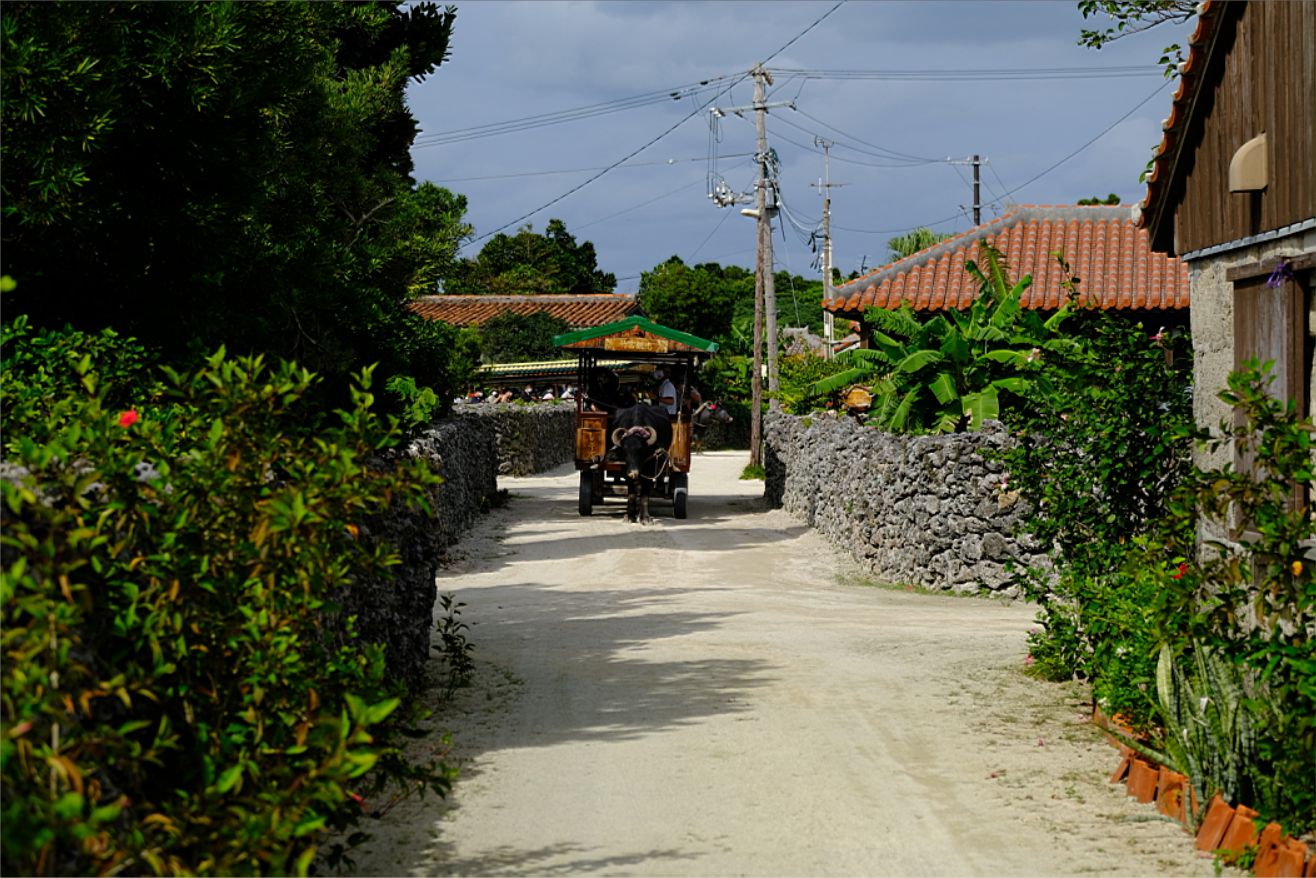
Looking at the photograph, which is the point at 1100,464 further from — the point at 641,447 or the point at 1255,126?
the point at 641,447

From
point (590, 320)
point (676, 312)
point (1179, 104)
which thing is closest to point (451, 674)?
point (1179, 104)

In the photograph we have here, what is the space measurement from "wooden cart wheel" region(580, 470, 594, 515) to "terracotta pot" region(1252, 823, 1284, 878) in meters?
18.7

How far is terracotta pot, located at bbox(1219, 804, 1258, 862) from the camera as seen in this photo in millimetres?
5875

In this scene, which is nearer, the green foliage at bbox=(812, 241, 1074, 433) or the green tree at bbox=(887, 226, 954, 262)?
the green foliage at bbox=(812, 241, 1074, 433)

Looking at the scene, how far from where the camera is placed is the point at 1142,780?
22.9 feet

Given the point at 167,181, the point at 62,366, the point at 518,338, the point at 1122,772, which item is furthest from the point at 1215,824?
the point at 518,338

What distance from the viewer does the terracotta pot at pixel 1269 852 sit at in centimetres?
564

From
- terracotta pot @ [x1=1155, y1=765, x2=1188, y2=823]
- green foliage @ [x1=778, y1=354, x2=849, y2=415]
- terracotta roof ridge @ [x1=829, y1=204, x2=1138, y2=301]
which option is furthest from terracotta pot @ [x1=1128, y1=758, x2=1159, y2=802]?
terracotta roof ridge @ [x1=829, y1=204, x2=1138, y2=301]

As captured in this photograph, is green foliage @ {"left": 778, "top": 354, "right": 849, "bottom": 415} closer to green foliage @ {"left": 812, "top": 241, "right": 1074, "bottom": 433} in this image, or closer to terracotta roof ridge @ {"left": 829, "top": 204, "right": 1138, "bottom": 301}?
terracotta roof ridge @ {"left": 829, "top": 204, "right": 1138, "bottom": 301}

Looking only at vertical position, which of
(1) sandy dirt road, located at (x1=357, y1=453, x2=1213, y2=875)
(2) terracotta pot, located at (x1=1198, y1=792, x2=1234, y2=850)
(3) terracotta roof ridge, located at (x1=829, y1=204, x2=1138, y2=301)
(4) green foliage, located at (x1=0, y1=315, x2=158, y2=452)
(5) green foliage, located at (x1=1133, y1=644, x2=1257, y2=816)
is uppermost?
(3) terracotta roof ridge, located at (x1=829, y1=204, x2=1138, y2=301)

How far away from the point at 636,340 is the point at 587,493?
9.17ft

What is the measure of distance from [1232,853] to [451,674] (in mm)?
5535

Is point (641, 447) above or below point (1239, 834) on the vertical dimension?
above

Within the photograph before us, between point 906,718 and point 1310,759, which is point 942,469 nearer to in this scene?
point 906,718
